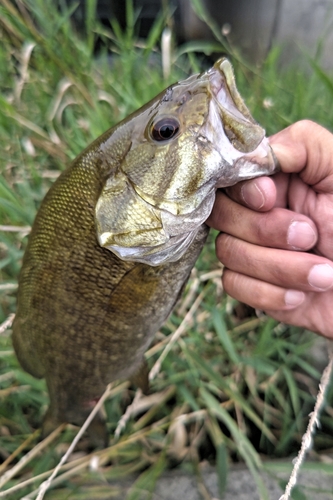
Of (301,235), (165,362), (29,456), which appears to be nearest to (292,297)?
(301,235)

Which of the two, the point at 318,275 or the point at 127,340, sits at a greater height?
the point at 318,275

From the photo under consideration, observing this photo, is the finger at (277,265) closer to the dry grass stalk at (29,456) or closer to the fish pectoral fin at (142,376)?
the fish pectoral fin at (142,376)

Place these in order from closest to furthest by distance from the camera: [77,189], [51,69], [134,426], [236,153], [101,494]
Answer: [236,153]
[77,189]
[101,494]
[134,426]
[51,69]

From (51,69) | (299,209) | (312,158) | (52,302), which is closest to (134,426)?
(52,302)

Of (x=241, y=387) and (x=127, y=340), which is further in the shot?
(x=241, y=387)

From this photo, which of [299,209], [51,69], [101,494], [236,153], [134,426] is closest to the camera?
[236,153]

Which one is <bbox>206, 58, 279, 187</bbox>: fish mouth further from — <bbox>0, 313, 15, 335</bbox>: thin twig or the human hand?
<bbox>0, 313, 15, 335</bbox>: thin twig

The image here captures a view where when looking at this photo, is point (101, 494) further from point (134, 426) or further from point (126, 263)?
point (126, 263)
